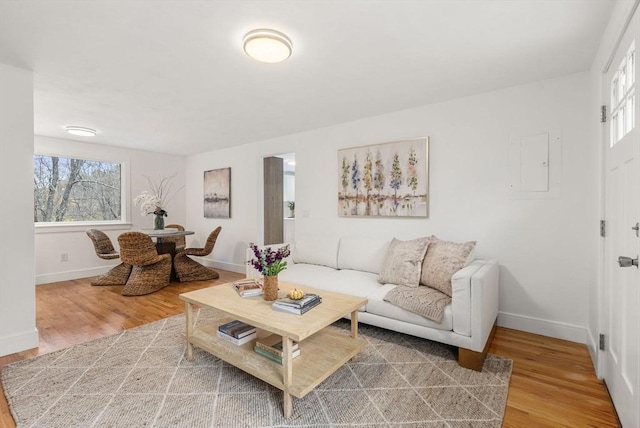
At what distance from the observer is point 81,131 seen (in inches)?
165

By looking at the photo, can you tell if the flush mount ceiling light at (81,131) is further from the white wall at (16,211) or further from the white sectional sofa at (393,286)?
the white sectional sofa at (393,286)

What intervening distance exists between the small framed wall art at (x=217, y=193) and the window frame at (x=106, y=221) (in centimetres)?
132

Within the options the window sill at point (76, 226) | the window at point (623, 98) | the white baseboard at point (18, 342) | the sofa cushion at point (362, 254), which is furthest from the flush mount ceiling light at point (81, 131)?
the window at point (623, 98)

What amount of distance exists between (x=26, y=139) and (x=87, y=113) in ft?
3.79

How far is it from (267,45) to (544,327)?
3.23 metres

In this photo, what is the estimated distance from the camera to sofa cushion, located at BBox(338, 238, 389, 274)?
3268 millimetres

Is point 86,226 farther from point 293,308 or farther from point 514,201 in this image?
point 514,201

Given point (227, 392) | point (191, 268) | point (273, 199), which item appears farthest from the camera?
point (273, 199)

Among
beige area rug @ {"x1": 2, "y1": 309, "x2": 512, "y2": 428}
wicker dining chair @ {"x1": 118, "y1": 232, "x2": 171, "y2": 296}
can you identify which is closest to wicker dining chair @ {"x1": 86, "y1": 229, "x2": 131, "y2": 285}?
wicker dining chair @ {"x1": 118, "y1": 232, "x2": 171, "y2": 296}

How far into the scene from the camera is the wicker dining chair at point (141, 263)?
3977 millimetres

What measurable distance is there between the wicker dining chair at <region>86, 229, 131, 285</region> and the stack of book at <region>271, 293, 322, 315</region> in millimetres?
3703

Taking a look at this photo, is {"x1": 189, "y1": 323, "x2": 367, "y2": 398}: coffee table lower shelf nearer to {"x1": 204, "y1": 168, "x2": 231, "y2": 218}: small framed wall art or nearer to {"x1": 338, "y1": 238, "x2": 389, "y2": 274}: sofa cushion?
{"x1": 338, "y1": 238, "x2": 389, "y2": 274}: sofa cushion

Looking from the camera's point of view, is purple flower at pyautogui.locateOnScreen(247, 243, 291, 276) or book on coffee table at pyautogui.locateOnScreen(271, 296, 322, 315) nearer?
book on coffee table at pyautogui.locateOnScreen(271, 296, 322, 315)

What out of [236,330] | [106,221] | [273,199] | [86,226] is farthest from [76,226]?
[236,330]
